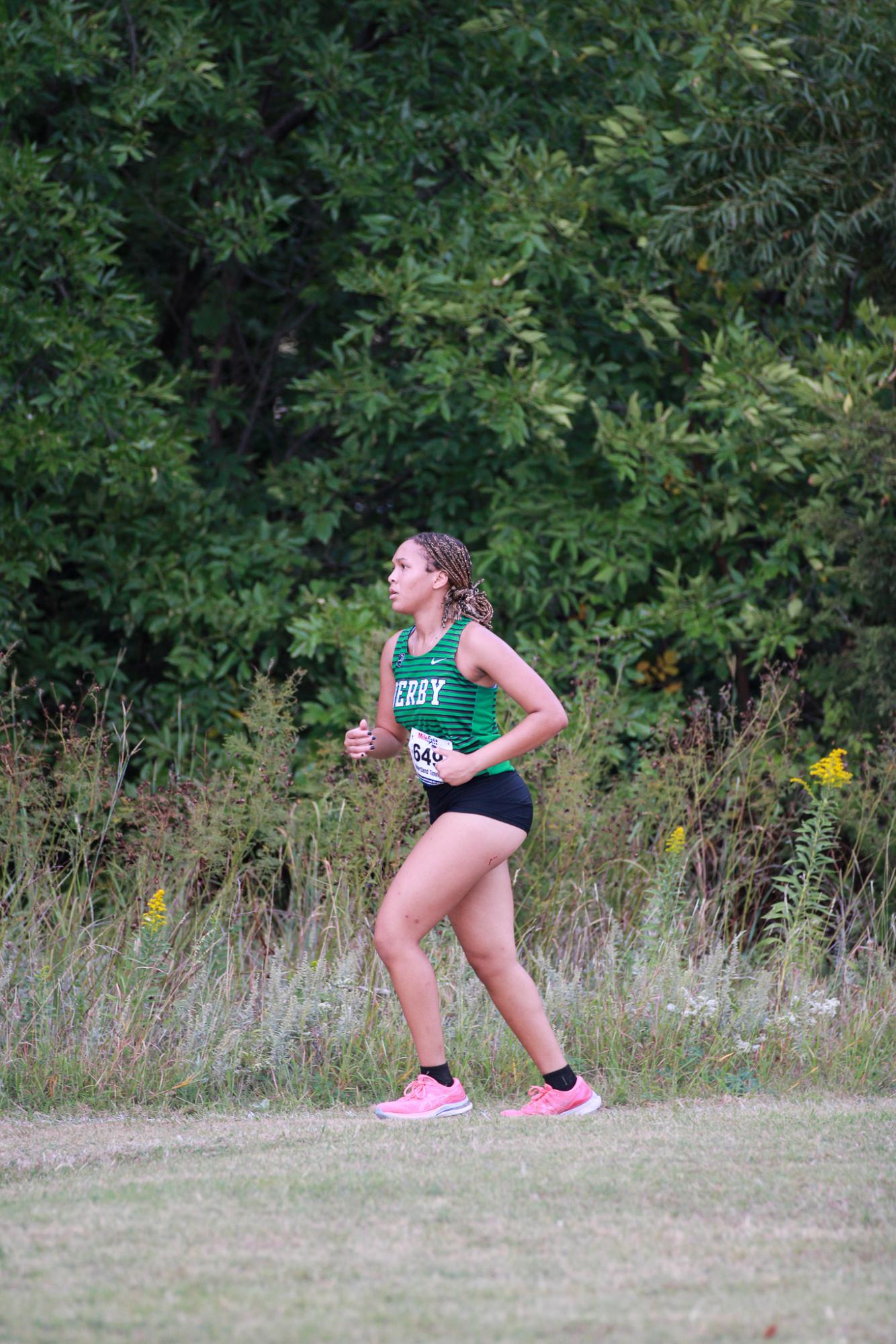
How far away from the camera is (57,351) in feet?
27.8

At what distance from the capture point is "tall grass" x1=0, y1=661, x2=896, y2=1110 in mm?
5238

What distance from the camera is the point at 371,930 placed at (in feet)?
20.4

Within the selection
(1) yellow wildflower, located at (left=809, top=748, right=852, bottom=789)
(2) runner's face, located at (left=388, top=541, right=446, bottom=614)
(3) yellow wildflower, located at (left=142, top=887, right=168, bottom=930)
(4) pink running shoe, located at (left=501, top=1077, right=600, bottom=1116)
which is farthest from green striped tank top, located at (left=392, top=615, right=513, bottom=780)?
(1) yellow wildflower, located at (left=809, top=748, right=852, bottom=789)

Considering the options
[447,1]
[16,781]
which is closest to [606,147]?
[447,1]

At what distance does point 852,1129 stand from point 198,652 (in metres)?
5.40

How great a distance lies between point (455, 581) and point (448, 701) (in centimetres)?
43

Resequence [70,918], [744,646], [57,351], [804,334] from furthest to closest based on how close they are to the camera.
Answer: [804,334] → [744,646] → [57,351] → [70,918]

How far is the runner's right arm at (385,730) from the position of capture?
470 centimetres

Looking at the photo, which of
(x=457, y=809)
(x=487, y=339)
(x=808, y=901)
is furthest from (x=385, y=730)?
(x=487, y=339)

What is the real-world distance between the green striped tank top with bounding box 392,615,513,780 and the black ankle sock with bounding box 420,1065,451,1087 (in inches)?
37.1

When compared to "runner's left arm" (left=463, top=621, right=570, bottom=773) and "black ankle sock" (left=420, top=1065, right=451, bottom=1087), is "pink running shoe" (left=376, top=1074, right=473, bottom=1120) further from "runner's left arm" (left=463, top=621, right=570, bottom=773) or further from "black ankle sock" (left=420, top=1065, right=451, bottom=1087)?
"runner's left arm" (left=463, top=621, right=570, bottom=773)

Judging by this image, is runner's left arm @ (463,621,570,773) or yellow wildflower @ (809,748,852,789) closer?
runner's left arm @ (463,621,570,773)

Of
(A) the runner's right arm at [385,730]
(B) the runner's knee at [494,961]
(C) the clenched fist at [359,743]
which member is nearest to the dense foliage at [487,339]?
(A) the runner's right arm at [385,730]

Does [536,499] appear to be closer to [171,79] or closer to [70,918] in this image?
[171,79]
